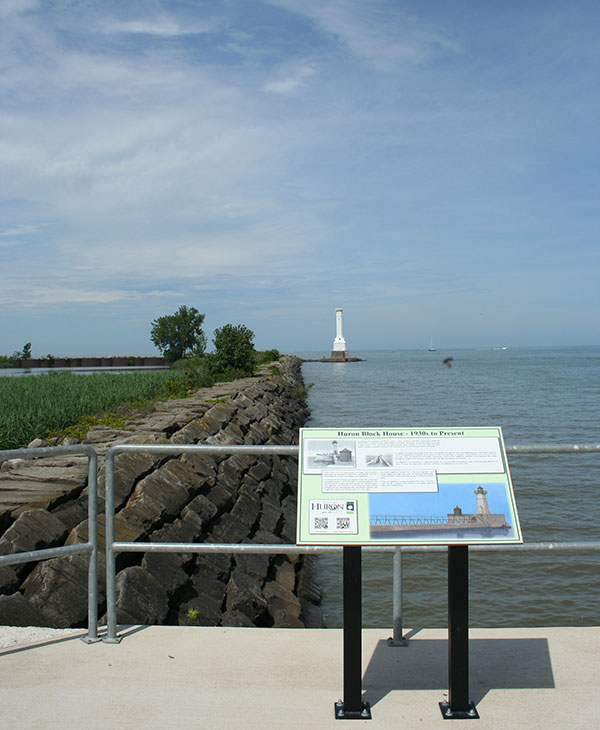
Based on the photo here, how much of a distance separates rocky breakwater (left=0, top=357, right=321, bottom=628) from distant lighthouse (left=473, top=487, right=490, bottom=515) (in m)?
2.62

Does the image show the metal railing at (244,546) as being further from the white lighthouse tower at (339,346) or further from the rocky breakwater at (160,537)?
the white lighthouse tower at (339,346)

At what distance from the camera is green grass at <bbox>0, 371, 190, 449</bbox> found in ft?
38.6

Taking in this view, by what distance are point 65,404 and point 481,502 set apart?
13544 mm

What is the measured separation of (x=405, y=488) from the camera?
315 centimetres

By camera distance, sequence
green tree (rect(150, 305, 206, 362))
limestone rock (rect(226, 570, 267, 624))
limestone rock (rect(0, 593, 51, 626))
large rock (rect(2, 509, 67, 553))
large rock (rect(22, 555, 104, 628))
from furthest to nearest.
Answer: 1. green tree (rect(150, 305, 206, 362))
2. limestone rock (rect(226, 570, 267, 624))
3. large rock (rect(2, 509, 67, 553))
4. large rock (rect(22, 555, 104, 628))
5. limestone rock (rect(0, 593, 51, 626))

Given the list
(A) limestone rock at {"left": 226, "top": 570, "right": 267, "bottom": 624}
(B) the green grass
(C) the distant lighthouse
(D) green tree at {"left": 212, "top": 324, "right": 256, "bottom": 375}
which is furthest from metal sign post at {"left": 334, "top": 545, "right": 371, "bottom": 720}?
(D) green tree at {"left": 212, "top": 324, "right": 256, "bottom": 375}

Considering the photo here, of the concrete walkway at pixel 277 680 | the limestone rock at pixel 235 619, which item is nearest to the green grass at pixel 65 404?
the limestone rock at pixel 235 619

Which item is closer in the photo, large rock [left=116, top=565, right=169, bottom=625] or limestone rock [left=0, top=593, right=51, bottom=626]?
limestone rock [left=0, top=593, right=51, bottom=626]

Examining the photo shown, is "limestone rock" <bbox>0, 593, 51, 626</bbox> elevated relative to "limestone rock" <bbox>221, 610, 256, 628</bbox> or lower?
elevated

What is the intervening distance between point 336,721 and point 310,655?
722mm

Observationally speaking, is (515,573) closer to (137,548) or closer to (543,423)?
(137,548)

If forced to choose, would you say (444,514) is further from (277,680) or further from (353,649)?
(277,680)

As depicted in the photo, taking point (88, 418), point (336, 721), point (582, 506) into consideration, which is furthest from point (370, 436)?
point (88, 418)

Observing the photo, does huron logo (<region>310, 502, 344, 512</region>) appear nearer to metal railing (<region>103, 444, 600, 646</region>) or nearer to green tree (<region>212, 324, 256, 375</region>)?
metal railing (<region>103, 444, 600, 646</region>)
